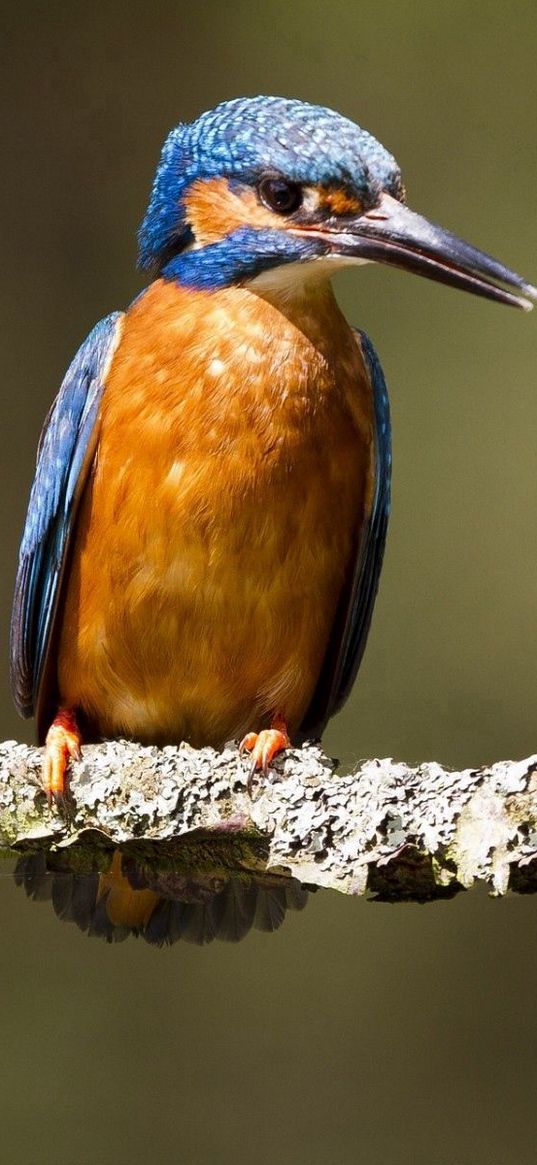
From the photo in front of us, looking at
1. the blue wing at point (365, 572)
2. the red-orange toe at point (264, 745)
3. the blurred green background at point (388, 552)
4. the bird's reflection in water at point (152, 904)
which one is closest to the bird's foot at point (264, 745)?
the red-orange toe at point (264, 745)

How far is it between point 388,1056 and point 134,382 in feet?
9.36

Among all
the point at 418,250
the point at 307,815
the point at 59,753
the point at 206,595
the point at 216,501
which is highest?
the point at 418,250

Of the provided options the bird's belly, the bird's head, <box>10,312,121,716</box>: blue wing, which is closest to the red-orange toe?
the bird's belly

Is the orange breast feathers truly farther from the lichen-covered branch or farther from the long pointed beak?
the lichen-covered branch

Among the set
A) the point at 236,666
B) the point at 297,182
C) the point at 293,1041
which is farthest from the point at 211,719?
the point at 293,1041

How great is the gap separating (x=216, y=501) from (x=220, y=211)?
0.57 m

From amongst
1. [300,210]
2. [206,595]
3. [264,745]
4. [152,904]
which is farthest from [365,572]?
[152,904]

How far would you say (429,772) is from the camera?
2.58 m

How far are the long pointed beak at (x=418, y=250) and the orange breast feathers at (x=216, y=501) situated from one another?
21 cm

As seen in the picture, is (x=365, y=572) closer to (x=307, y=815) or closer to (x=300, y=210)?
(x=300, y=210)

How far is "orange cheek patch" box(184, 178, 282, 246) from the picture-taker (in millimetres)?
3227

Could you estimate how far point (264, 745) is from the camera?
3.17 m

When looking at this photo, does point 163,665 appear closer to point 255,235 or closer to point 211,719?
→ point 211,719

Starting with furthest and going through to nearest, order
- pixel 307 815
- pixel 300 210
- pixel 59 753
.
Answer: pixel 300 210 → pixel 59 753 → pixel 307 815
